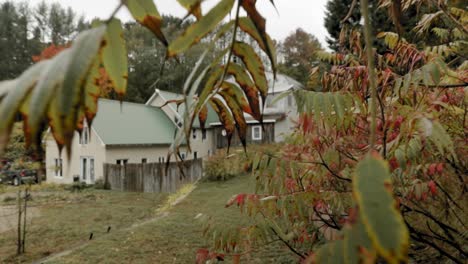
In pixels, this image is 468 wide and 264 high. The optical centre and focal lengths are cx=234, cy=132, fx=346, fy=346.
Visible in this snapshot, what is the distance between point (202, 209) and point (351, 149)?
5.95m

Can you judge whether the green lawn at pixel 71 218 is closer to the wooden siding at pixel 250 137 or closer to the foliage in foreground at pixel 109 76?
the foliage in foreground at pixel 109 76

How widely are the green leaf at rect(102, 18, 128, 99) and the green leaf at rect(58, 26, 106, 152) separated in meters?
0.09

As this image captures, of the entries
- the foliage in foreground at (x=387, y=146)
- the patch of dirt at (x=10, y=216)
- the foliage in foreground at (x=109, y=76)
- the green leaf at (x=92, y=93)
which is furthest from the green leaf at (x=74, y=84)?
the patch of dirt at (x=10, y=216)

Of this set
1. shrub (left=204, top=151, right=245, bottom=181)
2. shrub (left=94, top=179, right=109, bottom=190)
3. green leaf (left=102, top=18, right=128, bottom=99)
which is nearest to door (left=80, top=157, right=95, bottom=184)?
shrub (left=94, top=179, right=109, bottom=190)

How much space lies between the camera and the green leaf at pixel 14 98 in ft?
0.80

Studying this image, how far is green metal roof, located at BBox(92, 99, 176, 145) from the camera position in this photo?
591 inches

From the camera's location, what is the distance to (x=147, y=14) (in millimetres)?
411

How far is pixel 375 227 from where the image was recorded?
8.5 inches

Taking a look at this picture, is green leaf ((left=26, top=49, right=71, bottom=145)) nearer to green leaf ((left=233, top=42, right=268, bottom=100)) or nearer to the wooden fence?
green leaf ((left=233, top=42, right=268, bottom=100))

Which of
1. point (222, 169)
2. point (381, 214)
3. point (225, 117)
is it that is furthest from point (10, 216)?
point (381, 214)

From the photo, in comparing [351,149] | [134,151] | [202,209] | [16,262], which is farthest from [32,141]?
[134,151]

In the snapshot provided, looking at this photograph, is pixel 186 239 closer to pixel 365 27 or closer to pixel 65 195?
pixel 365 27

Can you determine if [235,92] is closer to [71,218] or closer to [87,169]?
[71,218]

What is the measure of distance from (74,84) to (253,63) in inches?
14.3
